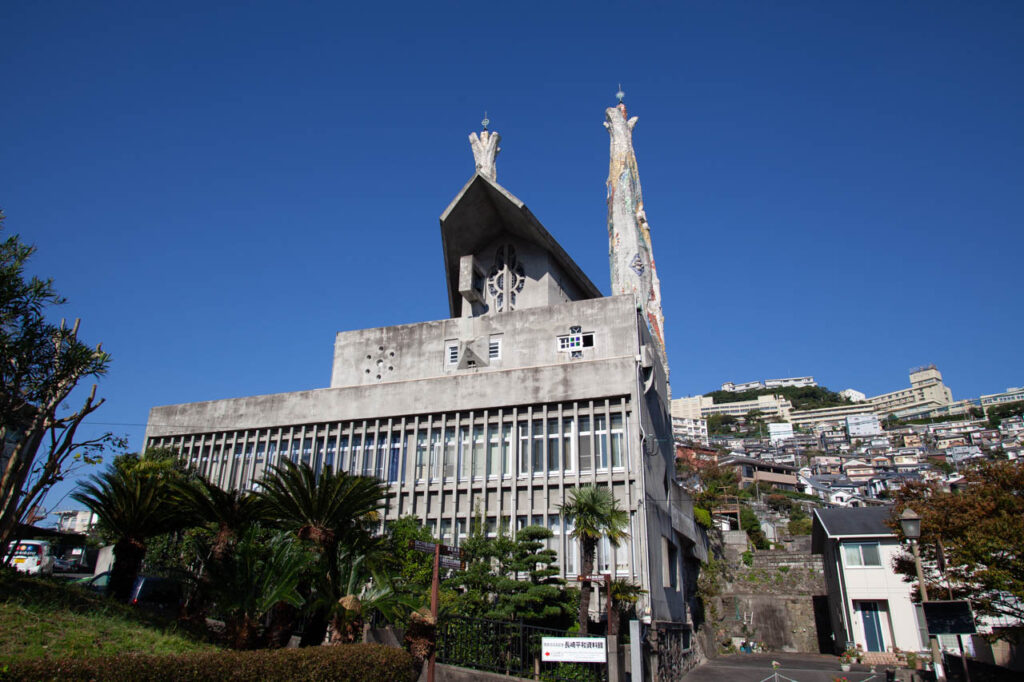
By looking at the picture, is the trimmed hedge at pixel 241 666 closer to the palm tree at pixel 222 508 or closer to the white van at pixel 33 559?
the palm tree at pixel 222 508

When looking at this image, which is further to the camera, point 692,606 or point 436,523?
point 692,606

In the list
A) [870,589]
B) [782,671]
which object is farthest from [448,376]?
[870,589]


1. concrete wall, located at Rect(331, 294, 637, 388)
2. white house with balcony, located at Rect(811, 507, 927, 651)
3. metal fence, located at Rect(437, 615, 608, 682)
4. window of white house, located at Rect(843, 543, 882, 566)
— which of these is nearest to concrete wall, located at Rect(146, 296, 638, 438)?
concrete wall, located at Rect(331, 294, 637, 388)

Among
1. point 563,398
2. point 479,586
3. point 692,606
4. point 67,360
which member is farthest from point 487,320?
point 67,360

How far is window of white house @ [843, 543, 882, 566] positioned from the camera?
105ft

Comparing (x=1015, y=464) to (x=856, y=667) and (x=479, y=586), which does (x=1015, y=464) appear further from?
(x=479, y=586)

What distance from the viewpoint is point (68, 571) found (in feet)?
108

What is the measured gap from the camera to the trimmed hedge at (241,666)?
30.9ft

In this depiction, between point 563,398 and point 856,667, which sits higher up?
point 563,398

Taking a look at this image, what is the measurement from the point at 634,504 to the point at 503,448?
5.91 metres

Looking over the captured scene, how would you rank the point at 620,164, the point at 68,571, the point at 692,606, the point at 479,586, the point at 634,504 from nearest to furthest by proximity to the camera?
1. the point at 479,586
2. the point at 634,504
3. the point at 68,571
4. the point at 692,606
5. the point at 620,164

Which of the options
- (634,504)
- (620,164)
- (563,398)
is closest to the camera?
(634,504)

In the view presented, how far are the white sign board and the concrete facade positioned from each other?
8.46m

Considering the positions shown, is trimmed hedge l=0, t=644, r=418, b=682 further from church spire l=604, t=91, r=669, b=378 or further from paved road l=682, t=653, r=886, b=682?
church spire l=604, t=91, r=669, b=378
